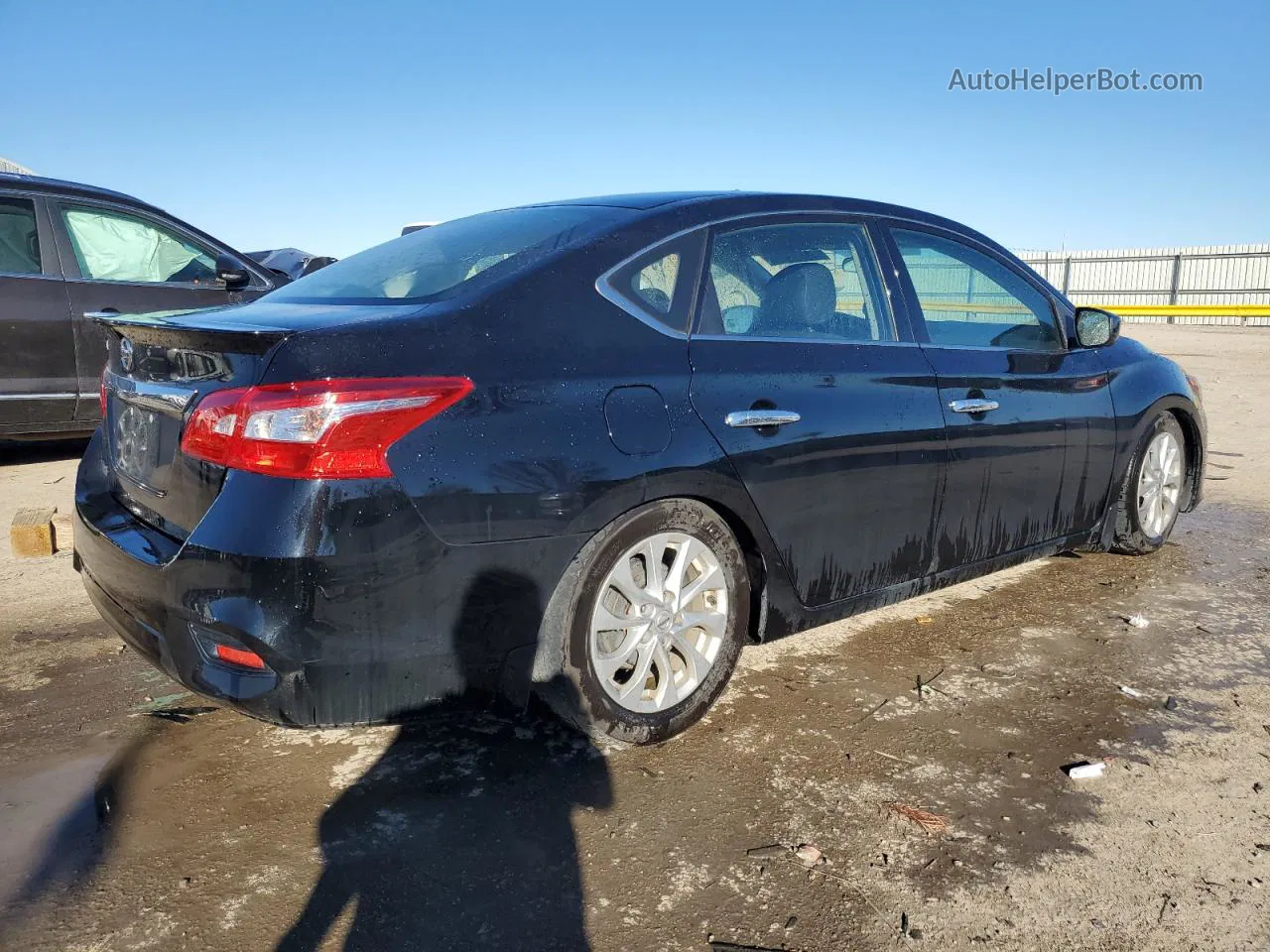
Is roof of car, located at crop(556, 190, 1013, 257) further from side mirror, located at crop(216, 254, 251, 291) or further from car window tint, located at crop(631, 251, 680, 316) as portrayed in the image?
side mirror, located at crop(216, 254, 251, 291)

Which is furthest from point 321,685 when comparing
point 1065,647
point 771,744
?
point 1065,647

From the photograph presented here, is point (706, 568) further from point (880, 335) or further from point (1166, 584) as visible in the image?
point (1166, 584)

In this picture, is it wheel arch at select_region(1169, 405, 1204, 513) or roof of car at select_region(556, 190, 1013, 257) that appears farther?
wheel arch at select_region(1169, 405, 1204, 513)

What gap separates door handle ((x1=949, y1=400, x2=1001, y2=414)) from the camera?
11.9 ft

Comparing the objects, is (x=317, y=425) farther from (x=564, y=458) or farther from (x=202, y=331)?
(x=564, y=458)

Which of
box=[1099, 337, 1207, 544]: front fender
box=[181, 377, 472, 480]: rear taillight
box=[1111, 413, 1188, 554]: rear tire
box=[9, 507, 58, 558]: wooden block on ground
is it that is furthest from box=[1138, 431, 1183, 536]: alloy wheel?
box=[9, 507, 58, 558]: wooden block on ground

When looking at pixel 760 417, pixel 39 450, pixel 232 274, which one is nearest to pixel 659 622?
pixel 760 417

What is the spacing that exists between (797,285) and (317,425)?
1.73m

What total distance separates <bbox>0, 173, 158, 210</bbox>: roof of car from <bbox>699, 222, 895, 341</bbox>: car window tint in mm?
5150

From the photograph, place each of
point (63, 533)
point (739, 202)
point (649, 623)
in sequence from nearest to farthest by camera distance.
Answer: point (649, 623) < point (739, 202) < point (63, 533)

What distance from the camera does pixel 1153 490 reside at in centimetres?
488

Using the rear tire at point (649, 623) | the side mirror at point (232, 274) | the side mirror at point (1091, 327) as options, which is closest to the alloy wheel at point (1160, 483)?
the side mirror at point (1091, 327)

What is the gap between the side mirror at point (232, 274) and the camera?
6.09 metres

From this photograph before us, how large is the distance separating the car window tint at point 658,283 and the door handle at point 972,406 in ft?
4.09
